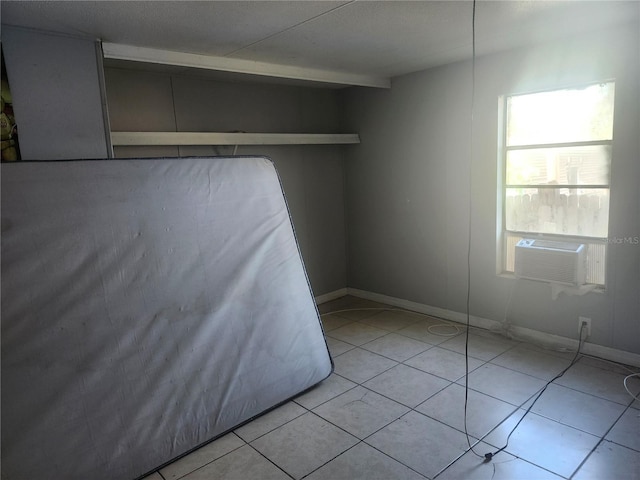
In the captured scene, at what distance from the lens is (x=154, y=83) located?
3.54 metres

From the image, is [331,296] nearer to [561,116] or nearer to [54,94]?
[561,116]

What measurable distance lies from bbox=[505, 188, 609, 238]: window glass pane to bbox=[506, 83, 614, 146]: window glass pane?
39 centimetres

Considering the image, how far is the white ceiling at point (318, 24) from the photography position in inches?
86.5

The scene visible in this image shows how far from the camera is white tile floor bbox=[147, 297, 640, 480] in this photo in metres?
2.18

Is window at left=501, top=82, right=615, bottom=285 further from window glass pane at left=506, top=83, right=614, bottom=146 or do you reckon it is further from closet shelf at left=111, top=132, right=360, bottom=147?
closet shelf at left=111, top=132, right=360, bottom=147

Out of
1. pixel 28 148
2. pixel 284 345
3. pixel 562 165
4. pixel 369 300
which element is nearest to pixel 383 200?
pixel 369 300

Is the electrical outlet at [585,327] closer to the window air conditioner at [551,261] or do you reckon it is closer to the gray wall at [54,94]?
the window air conditioner at [551,261]

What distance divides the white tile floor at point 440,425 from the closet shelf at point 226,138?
6.53 ft

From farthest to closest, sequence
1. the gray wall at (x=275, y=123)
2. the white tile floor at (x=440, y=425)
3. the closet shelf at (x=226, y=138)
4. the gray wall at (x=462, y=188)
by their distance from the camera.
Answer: the gray wall at (x=275, y=123)
the closet shelf at (x=226, y=138)
the gray wall at (x=462, y=188)
the white tile floor at (x=440, y=425)

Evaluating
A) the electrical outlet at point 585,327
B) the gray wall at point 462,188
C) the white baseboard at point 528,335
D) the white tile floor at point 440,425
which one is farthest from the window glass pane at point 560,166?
the white tile floor at point 440,425

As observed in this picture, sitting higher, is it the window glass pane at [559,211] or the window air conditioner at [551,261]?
Answer: the window glass pane at [559,211]

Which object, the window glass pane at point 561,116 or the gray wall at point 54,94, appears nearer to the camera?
the gray wall at point 54,94

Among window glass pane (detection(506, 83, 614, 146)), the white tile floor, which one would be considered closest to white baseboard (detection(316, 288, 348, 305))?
the white tile floor

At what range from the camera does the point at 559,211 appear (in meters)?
3.38
